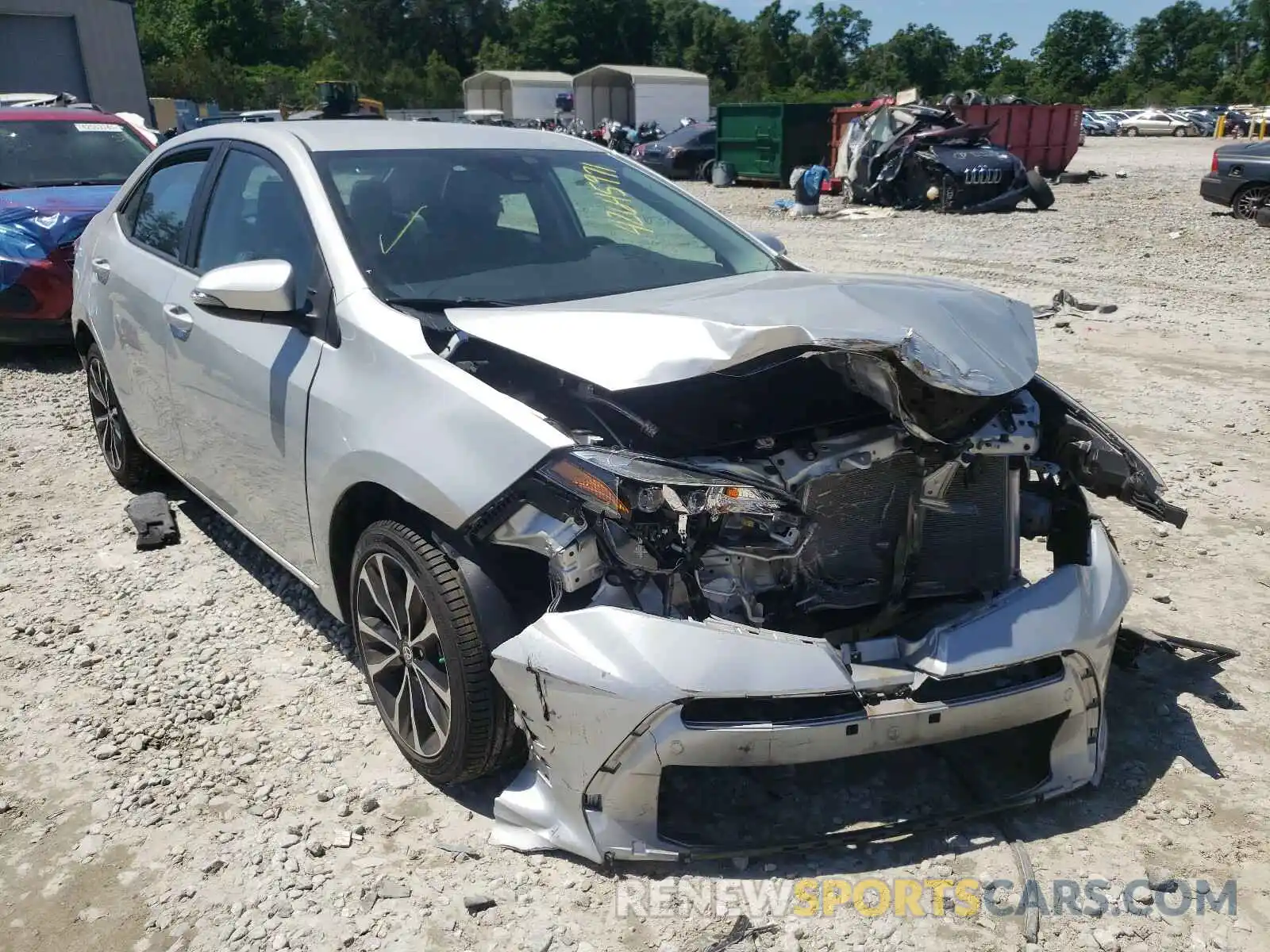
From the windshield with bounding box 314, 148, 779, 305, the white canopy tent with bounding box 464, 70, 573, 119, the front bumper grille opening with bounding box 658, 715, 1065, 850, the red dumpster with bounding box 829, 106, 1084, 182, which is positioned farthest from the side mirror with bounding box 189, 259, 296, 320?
the white canopy tent with bounding box 464, 70, 573, 119

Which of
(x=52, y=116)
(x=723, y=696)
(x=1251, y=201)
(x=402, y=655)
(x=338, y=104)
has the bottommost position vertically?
(x=1251, y=201)

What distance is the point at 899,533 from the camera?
2691 mm

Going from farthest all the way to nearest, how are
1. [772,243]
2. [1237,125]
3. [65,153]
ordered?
[1237,125]
[65,153]
[772,243]

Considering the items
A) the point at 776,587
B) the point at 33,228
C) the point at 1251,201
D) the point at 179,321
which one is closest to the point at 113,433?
the point at 179,321

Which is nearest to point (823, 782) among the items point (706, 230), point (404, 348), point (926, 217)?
point (404, 348)

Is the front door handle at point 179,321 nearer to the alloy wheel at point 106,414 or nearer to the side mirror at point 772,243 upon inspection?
the alloy wheel at point 106,414

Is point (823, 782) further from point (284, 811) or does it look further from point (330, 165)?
point (330, 165)

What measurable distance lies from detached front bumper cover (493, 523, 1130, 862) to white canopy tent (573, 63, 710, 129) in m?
43.3

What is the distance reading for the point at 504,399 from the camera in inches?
98.5

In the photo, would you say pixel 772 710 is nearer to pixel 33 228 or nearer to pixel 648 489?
pixel 648 489

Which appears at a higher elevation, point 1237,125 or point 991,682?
point 991,682

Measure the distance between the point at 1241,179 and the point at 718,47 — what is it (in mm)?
81691

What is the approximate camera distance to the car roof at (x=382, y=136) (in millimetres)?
3527

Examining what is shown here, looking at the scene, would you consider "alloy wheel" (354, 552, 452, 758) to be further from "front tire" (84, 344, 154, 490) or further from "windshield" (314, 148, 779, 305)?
"front tire" (84, 344, 154, 490)
